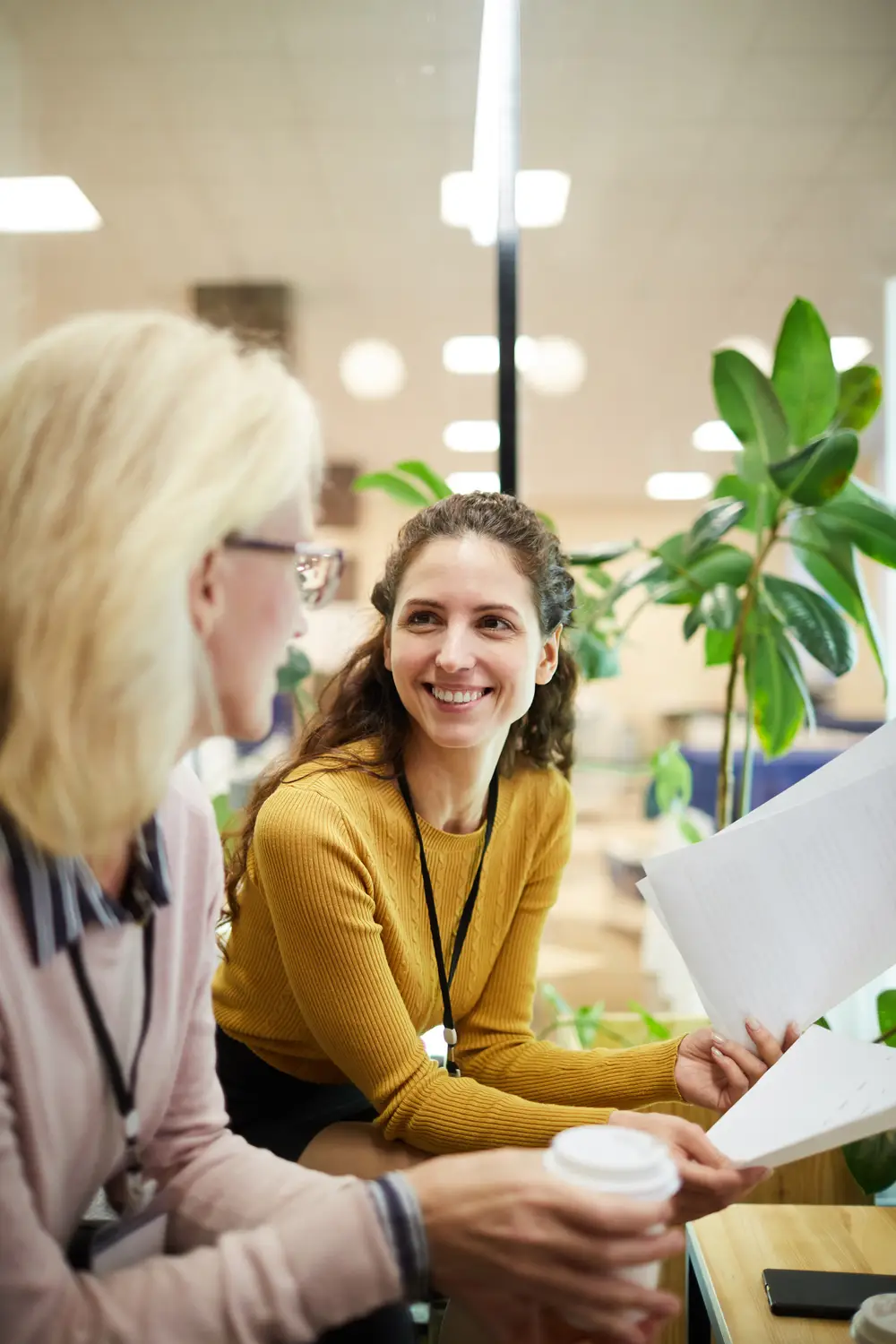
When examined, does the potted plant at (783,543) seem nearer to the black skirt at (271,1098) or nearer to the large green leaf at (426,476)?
the large green leaf at (426,476)

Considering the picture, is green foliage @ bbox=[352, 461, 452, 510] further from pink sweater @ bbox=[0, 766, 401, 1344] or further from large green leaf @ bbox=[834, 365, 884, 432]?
pink sweater @ bbox=[0, 766, 401, 1344]

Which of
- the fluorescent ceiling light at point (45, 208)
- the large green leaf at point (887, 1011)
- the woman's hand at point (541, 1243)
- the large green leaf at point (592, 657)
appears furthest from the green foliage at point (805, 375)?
the fluorescent ceiling light at point (45, 208)

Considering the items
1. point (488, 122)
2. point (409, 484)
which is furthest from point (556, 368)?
point (409, 484)

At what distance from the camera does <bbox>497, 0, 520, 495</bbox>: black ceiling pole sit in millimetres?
2078

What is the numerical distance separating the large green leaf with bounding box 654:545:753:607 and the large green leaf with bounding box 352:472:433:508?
1.45 feet

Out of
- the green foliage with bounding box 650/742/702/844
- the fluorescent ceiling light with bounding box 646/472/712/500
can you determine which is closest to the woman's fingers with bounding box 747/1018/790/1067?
the green foliage with bounding box 650/742/702/844

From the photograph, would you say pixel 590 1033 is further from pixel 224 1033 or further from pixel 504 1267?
pixel 504 1267

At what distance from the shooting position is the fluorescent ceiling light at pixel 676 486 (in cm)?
247

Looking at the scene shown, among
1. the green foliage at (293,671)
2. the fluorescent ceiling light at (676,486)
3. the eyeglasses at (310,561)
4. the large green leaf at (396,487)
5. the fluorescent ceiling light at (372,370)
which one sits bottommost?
the green foliage at (293,671)

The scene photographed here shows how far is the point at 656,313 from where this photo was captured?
2.44m

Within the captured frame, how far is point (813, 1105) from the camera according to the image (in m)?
0.77

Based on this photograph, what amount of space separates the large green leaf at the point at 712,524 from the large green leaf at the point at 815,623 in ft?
0.40

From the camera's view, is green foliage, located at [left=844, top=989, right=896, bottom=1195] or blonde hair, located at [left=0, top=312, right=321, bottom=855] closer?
blonde hair, located at [left=0, top=312, right=321, bottom=855]

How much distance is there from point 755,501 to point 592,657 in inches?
15.9
